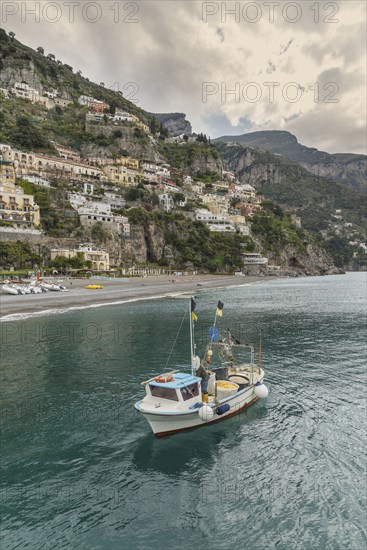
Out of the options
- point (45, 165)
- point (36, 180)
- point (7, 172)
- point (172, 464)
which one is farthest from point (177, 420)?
point (45, 165)

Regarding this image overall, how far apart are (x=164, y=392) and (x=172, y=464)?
285cm

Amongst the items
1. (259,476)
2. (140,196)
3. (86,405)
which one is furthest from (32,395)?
(140,196)

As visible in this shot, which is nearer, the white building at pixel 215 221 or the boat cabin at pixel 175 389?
the boat cabin at pixel 175 389

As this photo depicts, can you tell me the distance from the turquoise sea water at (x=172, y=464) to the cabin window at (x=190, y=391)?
1730mm

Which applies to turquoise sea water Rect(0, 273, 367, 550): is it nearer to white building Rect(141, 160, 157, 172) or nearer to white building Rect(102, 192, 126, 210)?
white building Rect(102, 192, 126, 210)

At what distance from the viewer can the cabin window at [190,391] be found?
14.5 meters

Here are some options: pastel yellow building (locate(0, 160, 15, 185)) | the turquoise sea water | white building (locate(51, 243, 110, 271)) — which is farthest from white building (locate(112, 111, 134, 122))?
the turquoise sea water

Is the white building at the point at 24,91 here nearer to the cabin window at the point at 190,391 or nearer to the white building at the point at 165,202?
the white building at the point at 165,202

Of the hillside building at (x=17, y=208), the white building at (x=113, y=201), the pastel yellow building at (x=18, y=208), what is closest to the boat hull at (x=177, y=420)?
the hillside building at (x=17, y=208)

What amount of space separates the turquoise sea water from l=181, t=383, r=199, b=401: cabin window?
5.68 ft

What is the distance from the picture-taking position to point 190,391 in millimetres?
14766

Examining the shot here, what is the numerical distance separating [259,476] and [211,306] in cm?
4515

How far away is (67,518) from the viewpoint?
9.78 metres

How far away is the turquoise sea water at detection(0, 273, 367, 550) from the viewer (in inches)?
368
